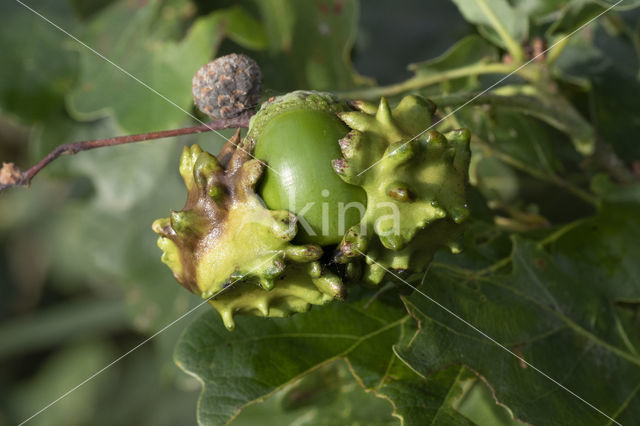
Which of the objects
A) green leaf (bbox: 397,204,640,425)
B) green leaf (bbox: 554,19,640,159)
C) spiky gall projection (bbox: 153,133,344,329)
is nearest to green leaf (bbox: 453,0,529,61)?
green leaf (bbox: 554,19,640,159)

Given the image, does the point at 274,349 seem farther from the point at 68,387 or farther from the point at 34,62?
the point at 68,387

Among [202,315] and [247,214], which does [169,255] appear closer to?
[247,214]

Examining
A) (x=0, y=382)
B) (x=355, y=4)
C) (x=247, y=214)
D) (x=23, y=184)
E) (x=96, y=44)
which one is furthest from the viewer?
(x=0, y=382)

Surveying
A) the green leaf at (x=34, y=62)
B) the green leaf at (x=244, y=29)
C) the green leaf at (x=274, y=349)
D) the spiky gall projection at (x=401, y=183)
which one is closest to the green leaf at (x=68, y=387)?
the green leaf at (x=34, y=62)

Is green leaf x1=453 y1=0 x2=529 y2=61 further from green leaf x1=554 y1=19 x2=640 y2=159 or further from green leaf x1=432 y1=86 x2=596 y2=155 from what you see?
green leaf x1=554 y1=19 x2=640 y2=159

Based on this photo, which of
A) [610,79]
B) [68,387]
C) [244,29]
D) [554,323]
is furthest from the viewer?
[68,387]

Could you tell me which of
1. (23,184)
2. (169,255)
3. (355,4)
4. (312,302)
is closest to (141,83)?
(355,4)

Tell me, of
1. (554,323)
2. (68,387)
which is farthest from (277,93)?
(68,387)
